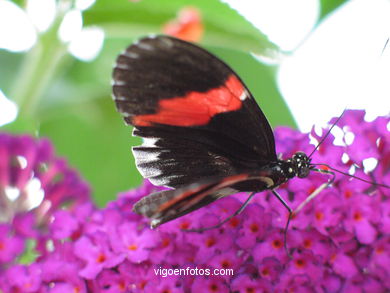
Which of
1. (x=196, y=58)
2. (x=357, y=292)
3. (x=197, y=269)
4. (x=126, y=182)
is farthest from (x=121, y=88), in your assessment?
(x=126, y=182)

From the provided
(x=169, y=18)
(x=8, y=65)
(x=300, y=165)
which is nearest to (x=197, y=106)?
(x=300, y=165)

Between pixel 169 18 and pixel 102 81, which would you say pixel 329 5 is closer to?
pixel 169 18

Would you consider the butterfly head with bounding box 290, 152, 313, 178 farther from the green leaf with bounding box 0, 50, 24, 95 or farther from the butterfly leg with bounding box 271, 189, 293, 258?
the green leaf with bounding box 0, 50, 24, 95

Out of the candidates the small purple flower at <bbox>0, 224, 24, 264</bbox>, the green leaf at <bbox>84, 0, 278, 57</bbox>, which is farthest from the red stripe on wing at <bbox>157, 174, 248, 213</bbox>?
the green leaf at <bbox>84, 0, 278, 57</bbox>

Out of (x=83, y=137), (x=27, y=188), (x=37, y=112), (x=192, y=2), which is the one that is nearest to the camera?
(x=27, y=188)

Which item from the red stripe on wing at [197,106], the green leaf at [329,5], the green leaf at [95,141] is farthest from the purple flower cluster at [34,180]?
the green leaf at [329,5]

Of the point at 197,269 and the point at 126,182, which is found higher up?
the point at 126,182

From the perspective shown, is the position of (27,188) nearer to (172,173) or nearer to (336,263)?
(172,173)
